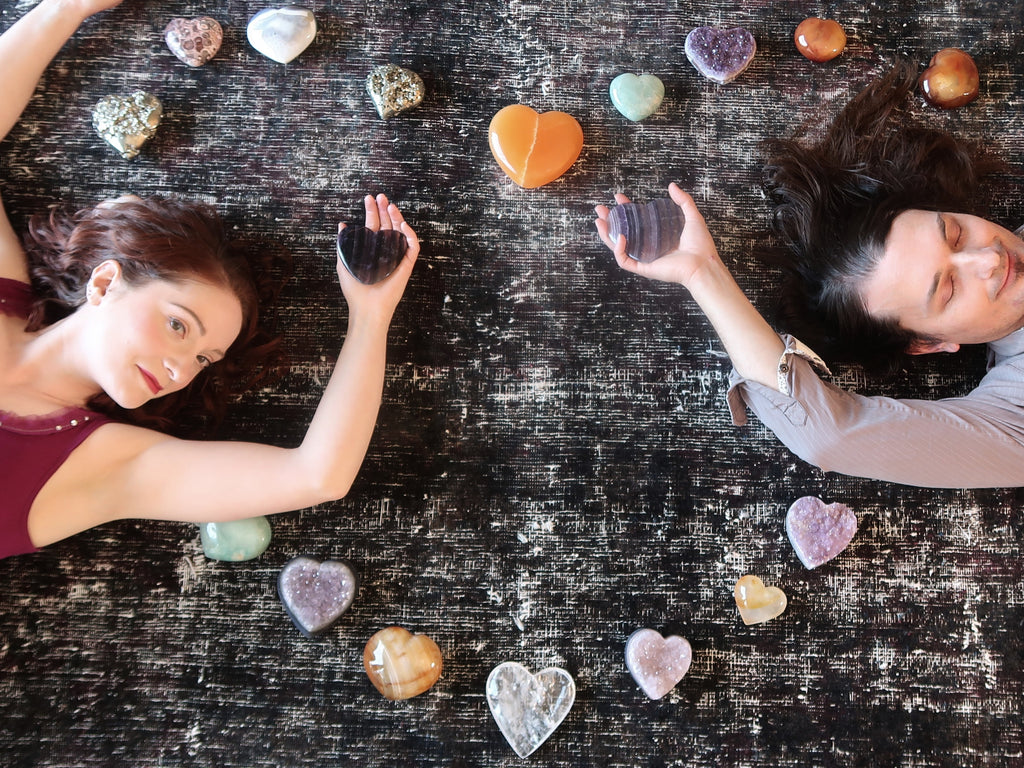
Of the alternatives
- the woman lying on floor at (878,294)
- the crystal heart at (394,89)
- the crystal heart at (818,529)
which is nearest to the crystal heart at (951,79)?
the woman lying on floor at (878,294)

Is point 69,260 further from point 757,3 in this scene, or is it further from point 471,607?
point 757,3

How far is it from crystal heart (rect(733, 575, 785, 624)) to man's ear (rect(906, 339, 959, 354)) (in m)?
0.44

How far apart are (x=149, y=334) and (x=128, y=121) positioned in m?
0.42

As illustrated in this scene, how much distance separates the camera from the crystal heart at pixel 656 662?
108 cm

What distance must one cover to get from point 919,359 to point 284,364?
1030 millimetres

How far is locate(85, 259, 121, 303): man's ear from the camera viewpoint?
3.20 ft

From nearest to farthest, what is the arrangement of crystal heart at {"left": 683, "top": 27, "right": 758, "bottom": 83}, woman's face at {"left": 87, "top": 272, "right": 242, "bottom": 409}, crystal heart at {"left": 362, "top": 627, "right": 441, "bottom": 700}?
woman's face at {"left": 87, "top": 272, "right": 242, "bottom": 409} → crystal heart at {"left": 362, "top": 627, "right": 441, "bottom": 700} → crystal heart at {"left": 683, "top": 27, "right": 758, "bottom": 83}

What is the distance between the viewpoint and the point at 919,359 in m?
1.17

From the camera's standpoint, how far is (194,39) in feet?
3.80

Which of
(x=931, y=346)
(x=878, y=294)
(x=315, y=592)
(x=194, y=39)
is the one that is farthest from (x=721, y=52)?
(x=315, y=592)

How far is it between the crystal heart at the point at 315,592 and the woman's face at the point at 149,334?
13.1 inches

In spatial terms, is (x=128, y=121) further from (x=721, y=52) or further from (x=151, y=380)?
(x=721, y=52)

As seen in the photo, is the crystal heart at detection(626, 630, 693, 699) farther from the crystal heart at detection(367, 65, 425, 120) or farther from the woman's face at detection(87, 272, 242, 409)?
the crystal heart at detection(367, 65, 425, 120)

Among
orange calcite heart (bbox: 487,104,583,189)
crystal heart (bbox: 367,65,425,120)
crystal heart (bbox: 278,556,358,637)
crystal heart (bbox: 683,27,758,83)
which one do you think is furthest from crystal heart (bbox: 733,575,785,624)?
crystal heart (bbox: 367,65,425,120)
